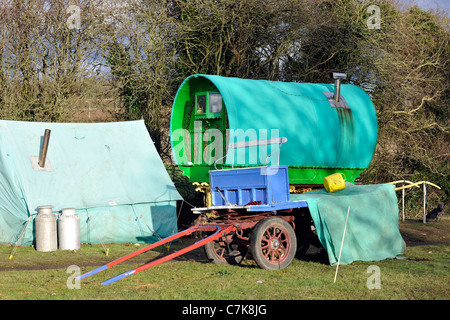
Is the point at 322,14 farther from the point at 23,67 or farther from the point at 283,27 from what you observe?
the point at 23,67

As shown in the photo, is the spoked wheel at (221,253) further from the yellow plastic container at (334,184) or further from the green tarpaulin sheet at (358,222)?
the yellow plastic container at (334,184)

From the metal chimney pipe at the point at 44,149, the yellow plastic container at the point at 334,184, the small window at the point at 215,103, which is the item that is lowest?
the yellow plastic container at the point at 334,184

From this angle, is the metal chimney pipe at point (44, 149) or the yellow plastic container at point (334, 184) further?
the metal chimney pipe at point (44, 149)

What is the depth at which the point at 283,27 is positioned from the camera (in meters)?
21.5

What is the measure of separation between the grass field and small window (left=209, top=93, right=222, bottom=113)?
371cm

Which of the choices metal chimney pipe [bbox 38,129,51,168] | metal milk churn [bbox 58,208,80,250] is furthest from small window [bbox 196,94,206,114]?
metal milk churn [bbox 58,208,80,250]

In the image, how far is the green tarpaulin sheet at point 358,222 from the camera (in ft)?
35.2

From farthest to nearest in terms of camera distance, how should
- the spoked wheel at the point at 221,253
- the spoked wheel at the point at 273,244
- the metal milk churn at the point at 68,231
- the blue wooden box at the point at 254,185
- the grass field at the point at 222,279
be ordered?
the metal milk churn at the point at 68,231 → the spoked wheel at the point at 221,253 → the blue wooden box at the point at 254,185 → the spoked wheel at the point at 273,244 → the grass field at the point at 222,279

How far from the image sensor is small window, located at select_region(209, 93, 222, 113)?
14.3 metres

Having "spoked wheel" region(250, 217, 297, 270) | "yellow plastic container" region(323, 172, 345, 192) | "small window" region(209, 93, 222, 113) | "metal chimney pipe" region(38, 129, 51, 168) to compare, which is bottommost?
"spoked wheel" region(250, 217, 297, 270)

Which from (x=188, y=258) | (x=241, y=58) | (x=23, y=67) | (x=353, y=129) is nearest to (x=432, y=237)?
(x=353, y=129)

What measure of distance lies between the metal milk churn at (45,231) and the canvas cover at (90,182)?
0.39m

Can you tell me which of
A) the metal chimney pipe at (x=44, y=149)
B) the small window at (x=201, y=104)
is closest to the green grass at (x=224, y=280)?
the metal chimney pipe at (x=44, y=149)

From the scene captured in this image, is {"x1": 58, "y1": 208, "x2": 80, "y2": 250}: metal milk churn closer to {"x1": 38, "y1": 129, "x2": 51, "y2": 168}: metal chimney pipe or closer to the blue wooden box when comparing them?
{"x1": 38, "y1": 129, "x2": 51, "y2": 168}: metal chimney pipe
